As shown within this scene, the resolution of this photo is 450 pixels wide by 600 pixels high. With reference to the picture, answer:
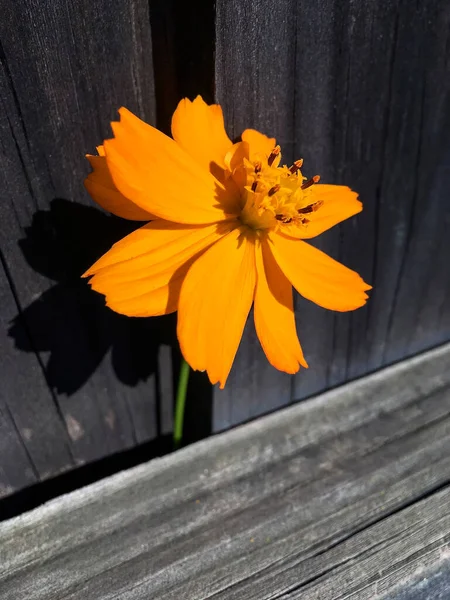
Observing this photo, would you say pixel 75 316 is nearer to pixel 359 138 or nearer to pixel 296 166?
pixel 296 166

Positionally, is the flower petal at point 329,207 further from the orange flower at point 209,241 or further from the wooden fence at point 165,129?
the wooden fence at point 165,129

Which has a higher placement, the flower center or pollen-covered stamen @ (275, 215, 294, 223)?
the flower center

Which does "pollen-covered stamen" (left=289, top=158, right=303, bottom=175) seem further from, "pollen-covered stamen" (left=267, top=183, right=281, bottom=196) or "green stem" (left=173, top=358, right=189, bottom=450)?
"green stem" (left=173, top=358, right=189, bottom=450)

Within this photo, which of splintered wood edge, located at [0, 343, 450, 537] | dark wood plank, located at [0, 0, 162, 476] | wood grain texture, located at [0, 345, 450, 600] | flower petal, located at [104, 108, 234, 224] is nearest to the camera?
flower petal, located at [104, 108, 234, 224]

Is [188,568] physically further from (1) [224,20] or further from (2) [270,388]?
(1) [224,20]

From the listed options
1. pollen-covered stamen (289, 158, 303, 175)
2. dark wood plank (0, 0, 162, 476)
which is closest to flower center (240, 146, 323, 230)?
Answer: pollen-covered stamen (289, 158, 303, 175)

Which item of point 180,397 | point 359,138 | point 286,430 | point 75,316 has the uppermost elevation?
point 359,138

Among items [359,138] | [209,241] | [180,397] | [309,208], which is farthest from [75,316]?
[359,138]
